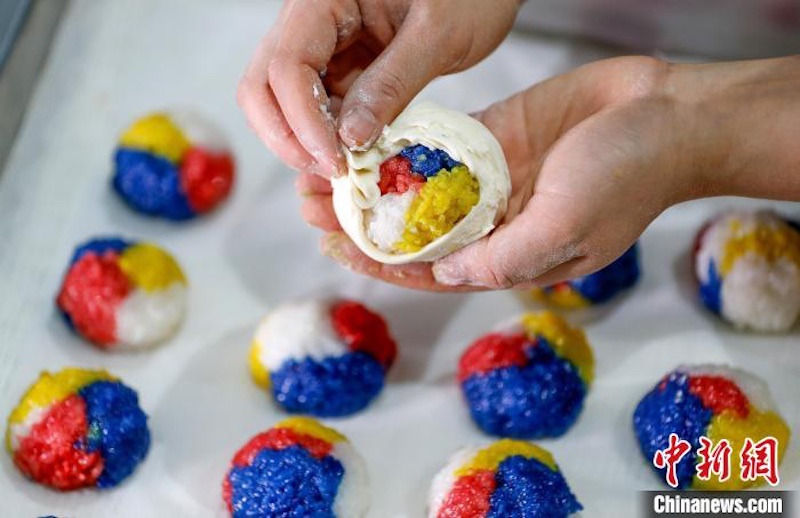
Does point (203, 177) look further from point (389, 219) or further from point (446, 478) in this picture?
point (446, 478)

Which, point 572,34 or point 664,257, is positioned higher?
point 572,34

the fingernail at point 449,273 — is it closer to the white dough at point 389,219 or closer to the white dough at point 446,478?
the white dough at point 389,219

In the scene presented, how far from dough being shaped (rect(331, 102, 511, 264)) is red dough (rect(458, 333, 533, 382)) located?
209 mm

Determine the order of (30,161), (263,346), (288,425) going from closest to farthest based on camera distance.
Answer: (288,425) → (263,346) → (30,161)

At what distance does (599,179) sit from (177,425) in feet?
2.24

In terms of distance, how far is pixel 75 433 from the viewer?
132 centimetres

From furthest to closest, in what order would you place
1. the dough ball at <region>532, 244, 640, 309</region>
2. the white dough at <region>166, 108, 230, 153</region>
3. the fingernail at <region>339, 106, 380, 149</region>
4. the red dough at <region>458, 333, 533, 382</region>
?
1. the white dough at <region>166, 108, 230, 153</region>
2. the dough ball at <region>532, 244, 640, 309</region>
3. the red dough at <region>458, 333, 533, 382</region>
4. the fingernail at <region>339, 106, 380, 149</region>

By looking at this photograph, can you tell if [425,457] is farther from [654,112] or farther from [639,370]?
[654,112]

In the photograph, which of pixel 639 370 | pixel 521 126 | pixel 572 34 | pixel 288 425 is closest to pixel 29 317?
pixel 288 425

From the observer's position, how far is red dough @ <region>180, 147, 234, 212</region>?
1.62 metres

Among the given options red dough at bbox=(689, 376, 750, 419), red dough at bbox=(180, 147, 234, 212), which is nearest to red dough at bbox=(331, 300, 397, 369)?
red dough at bbox=(180, 147, 234, 212)

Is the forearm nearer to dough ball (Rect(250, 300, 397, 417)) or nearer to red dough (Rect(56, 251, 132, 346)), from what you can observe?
dough ball (Rect(250, 300, 397, 417))

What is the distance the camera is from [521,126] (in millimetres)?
1450

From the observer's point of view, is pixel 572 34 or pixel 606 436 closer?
pixel 606 436
